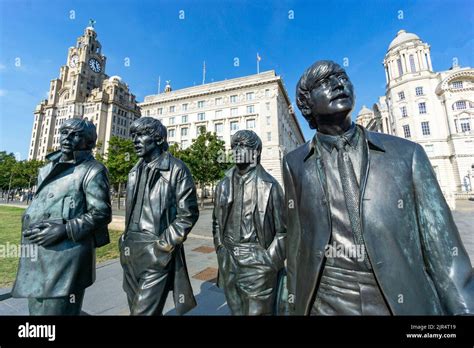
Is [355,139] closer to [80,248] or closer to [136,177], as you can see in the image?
[136,177]

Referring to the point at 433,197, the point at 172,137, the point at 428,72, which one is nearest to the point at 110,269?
the point at 433,197

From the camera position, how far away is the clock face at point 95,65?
249 ft

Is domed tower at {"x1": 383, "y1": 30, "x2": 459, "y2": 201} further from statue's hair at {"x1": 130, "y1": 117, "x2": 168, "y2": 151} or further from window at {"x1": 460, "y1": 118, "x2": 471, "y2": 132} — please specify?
statue's hair at {"x1": 130, "y1": 117, "x2": 168, "y2": 151}

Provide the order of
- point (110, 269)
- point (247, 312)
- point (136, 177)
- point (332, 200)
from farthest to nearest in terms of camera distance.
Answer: point (110, 269)
point (136, 177)
point (247, 312)
point (332, 200)

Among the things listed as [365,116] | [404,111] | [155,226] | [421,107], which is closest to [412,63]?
[421,107]

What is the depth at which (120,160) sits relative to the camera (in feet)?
69.2

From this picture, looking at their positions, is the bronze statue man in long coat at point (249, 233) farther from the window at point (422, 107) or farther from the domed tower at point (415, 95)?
the window at point (422, 107)

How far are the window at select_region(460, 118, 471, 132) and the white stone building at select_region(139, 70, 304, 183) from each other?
2923cm

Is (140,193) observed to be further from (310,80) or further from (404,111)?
(404,111)

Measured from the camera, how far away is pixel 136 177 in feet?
9.16

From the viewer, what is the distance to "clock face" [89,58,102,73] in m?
75.8

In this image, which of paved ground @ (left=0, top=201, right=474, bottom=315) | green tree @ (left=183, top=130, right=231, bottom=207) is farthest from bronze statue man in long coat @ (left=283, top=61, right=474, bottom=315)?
green tree @ (left=183, top=130, right=231, bottom=207)
